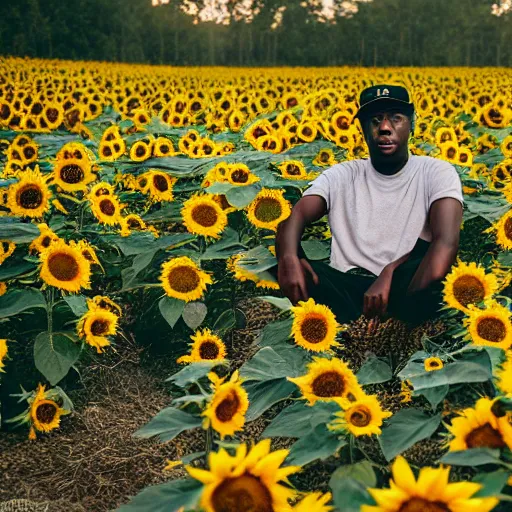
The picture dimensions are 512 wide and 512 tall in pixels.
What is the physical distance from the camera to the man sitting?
268 centimetres

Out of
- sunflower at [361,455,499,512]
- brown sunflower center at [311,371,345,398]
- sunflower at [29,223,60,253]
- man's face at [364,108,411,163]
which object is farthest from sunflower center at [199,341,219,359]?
sunflower at [361,455,499,512]

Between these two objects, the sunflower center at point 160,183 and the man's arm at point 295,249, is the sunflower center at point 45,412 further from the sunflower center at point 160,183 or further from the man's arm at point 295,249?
the sunflower center at point 160,183

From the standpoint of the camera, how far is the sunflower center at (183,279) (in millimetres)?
2967

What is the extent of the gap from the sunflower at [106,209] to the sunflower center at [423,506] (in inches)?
84.5

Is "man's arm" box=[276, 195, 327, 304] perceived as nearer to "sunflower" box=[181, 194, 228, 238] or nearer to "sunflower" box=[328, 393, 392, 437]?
"sunflower" box=[181, 194, 228, 238]

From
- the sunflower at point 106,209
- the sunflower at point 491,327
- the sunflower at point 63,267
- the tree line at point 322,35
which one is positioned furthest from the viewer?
the tree line at point 322,35

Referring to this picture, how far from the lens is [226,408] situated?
1.86m

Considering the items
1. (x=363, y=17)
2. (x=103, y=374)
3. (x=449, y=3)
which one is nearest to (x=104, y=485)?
(x=103, y=374)

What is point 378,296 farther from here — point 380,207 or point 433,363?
point 433,363

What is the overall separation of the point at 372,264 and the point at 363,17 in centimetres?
4163

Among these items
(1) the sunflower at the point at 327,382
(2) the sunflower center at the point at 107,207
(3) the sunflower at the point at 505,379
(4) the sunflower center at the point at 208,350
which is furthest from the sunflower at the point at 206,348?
(3) the sunflower at the point at 505,379

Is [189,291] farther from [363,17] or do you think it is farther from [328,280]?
[363,17]

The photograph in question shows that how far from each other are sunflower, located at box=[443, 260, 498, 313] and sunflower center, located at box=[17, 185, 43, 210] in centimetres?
153

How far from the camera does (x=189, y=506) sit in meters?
1.44
